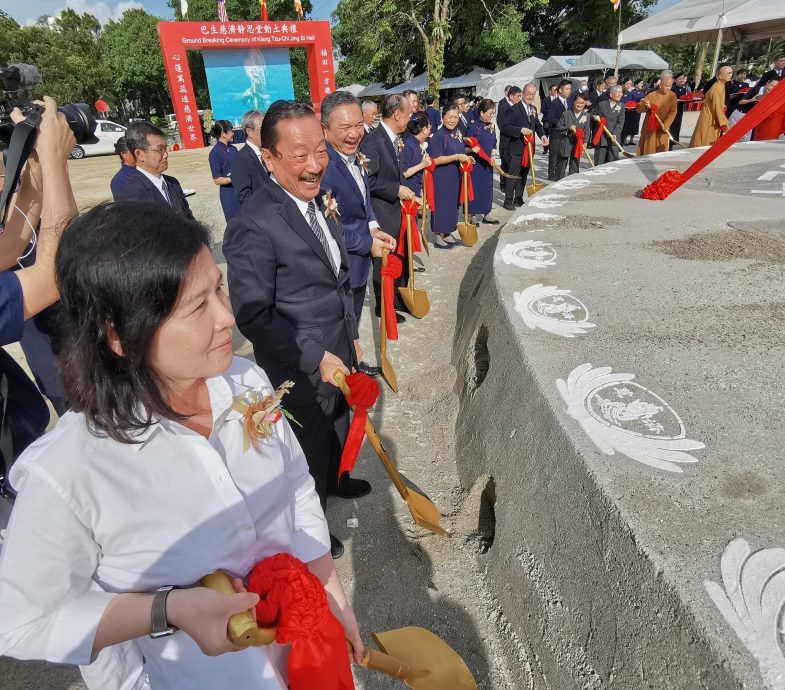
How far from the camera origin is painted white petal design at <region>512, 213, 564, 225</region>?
413 centimetres

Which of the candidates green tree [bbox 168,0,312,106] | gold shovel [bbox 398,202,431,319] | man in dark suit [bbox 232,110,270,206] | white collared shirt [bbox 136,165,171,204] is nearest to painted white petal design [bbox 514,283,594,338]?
gold shovel [bbox 398,202,431,319]

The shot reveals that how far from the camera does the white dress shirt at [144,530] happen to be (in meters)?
0.79

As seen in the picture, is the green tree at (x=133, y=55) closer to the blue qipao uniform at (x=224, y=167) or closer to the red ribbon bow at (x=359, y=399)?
the blue qipao uniform at (x=224, y=167)

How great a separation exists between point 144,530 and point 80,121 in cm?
174

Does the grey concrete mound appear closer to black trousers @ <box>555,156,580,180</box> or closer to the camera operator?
the camera operator

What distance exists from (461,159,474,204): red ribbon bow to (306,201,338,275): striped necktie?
4686 millimetres

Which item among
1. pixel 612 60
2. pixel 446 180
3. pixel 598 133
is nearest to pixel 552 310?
pixel 446 180

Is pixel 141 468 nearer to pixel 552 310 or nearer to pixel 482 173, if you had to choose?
pixel 552 310

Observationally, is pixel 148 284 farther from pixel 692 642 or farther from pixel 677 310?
pixel 677 310

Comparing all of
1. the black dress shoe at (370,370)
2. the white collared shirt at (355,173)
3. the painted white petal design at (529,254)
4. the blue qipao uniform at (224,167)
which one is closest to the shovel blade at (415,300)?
the black dress shoe at (370,370)

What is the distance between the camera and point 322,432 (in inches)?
89.7

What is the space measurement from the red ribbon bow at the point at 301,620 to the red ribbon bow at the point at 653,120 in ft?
32.9

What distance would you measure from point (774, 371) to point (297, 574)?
1.85m

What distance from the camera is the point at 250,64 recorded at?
876 inches
